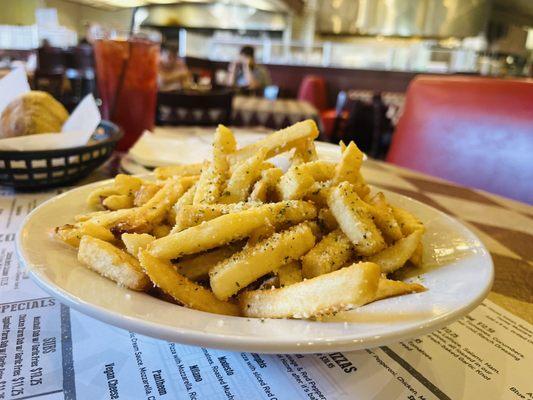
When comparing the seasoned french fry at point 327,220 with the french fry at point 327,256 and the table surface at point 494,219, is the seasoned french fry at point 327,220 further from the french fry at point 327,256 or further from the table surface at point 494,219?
the table surface at point 494,219

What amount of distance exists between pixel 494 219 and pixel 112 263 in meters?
1.02

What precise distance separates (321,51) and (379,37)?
6.42 ft

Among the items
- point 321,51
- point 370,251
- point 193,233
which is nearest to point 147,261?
point 193,233

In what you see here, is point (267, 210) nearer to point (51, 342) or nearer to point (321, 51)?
point (51, 342)

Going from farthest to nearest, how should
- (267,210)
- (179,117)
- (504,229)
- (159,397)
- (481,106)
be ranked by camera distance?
(179,117)
(481,106)
(504,229)
(267,210)
(159,397)

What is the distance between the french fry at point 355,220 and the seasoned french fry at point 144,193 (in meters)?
0.34

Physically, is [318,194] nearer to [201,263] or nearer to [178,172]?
[201,263]

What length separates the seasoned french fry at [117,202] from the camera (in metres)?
0.80

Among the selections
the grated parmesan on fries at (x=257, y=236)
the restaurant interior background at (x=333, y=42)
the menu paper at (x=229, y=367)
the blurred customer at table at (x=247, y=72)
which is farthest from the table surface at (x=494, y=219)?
the blurred customer at table at (x=247, y=72)

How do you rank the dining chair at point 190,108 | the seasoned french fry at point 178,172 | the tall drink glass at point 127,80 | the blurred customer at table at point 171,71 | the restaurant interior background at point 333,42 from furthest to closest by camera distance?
the restaurant interior background at point 333,42
the blurred customer at table at point 171,71
the dining chair at point 190,108
the tall drink glass at point 127,80
the seasoned french fry at point 178,172

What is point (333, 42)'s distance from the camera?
39.6 ft

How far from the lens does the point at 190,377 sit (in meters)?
0.55

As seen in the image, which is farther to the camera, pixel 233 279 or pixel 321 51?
pixel 321 51

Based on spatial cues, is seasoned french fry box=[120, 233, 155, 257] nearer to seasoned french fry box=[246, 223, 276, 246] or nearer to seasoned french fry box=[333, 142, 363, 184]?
seasoned french fry box=[246, 223, 276, 246]
